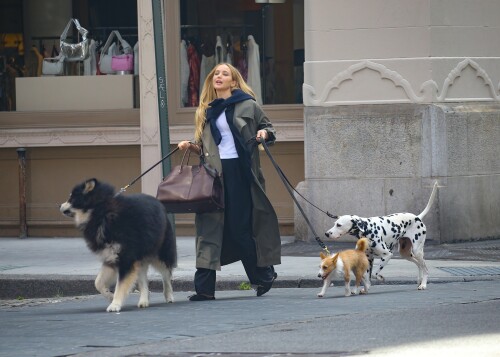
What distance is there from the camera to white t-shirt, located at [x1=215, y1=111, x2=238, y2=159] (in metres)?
11.4

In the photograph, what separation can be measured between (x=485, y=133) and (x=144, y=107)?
15.0 feet

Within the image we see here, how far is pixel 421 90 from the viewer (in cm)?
1594

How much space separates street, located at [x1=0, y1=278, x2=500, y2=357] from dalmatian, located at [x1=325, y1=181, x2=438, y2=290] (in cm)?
30

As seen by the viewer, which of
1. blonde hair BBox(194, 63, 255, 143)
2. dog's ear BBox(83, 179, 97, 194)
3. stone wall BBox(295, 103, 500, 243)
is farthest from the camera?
stone wall BBox(295, 103, 500, 243)

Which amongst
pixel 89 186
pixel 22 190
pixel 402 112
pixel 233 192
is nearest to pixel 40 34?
pixel 22 190

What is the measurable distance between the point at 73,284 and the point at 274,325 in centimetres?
447

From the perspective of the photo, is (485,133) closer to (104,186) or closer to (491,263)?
(491,263)

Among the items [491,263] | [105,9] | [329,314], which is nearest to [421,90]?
[491,263]

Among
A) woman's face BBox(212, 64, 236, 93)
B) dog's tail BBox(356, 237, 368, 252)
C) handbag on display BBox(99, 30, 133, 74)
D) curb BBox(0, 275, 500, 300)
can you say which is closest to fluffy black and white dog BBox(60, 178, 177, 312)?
woman's face BBox(212, 64, 236, 93)

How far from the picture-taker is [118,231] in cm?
1070

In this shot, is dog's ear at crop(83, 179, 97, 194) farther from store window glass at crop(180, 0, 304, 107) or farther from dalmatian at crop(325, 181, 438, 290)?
store window glass at crop(180, 0, 304, 107)

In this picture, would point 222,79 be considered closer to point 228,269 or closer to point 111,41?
point 228,269

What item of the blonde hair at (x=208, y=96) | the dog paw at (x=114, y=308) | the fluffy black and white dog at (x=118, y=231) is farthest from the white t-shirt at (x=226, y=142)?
the dog paw at (x=114, y=308)

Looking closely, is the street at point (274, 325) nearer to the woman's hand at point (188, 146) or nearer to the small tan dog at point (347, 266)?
the small tan dog at point (347, 266)
